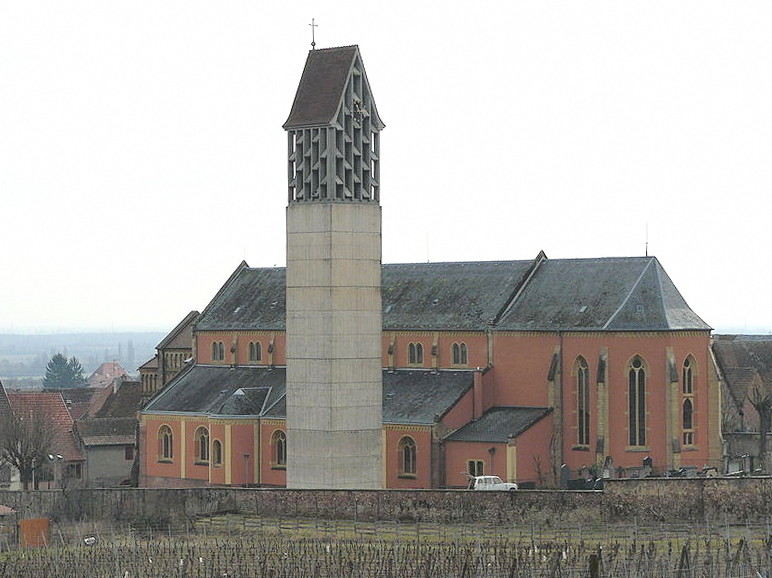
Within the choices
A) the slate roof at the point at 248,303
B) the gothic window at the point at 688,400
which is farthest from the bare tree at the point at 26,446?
the gothic window at the point at 688,400

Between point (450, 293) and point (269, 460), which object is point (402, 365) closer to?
point (450, 293)

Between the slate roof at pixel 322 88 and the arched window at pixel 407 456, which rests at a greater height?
the slate roof at pixel 322 88

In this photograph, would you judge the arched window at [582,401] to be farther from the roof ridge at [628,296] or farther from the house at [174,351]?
the house at [174,351]

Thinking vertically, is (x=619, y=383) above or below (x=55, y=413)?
above

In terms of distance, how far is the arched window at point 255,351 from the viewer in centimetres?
9131

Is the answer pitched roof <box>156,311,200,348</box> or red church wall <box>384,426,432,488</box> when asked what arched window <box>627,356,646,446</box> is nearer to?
red church wall <box>384,426,432,488</box>

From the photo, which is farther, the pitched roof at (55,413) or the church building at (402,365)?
the pitched roof at (55,413)

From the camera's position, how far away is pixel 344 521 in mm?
67625

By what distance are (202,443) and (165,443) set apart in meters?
3.14

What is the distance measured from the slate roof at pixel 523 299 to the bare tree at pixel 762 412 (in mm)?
12122

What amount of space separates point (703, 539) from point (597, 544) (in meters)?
3.56

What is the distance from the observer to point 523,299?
83625mm

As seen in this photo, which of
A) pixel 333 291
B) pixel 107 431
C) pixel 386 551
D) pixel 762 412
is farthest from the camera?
pixel 107 431

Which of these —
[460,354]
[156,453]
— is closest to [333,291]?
[460,354]
